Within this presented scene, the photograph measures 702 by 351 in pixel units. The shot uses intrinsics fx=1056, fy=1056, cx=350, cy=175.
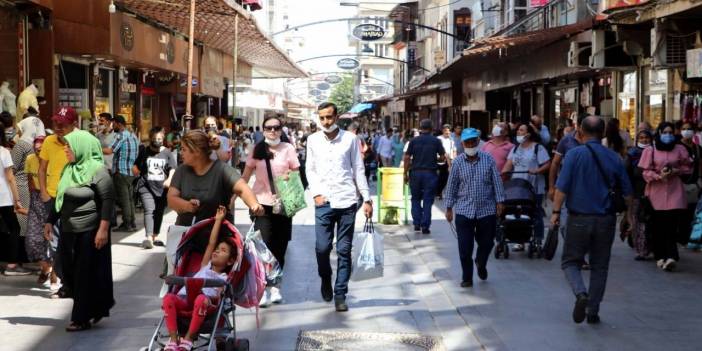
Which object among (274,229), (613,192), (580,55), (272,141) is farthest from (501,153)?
(580,55)

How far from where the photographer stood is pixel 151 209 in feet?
46.3

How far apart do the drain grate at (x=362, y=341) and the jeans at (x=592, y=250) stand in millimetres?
1303

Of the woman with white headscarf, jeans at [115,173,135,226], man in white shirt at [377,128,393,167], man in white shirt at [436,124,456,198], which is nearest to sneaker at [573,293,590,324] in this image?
the woman with white headscarf

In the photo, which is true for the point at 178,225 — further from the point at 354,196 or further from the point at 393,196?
the point at 393,196

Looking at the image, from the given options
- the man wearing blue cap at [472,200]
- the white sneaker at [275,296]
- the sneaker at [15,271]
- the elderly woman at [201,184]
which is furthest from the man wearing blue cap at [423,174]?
the elderly woman at [201,184]

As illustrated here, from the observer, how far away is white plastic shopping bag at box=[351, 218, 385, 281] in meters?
9.16

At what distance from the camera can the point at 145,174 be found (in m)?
14.3

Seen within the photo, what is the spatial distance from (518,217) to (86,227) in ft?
19.9

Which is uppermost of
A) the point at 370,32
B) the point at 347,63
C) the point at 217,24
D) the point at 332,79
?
the point at 370,32

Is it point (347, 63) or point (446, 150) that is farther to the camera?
point (347, 63)

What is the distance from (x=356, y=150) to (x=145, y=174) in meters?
5.82

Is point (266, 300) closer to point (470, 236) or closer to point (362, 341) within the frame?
point (362, 341)

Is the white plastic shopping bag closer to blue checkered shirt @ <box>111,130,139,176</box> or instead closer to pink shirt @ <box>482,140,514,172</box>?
pink shirt @ <box>482,140,514,172</box>

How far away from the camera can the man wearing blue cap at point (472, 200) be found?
34.6 ft
